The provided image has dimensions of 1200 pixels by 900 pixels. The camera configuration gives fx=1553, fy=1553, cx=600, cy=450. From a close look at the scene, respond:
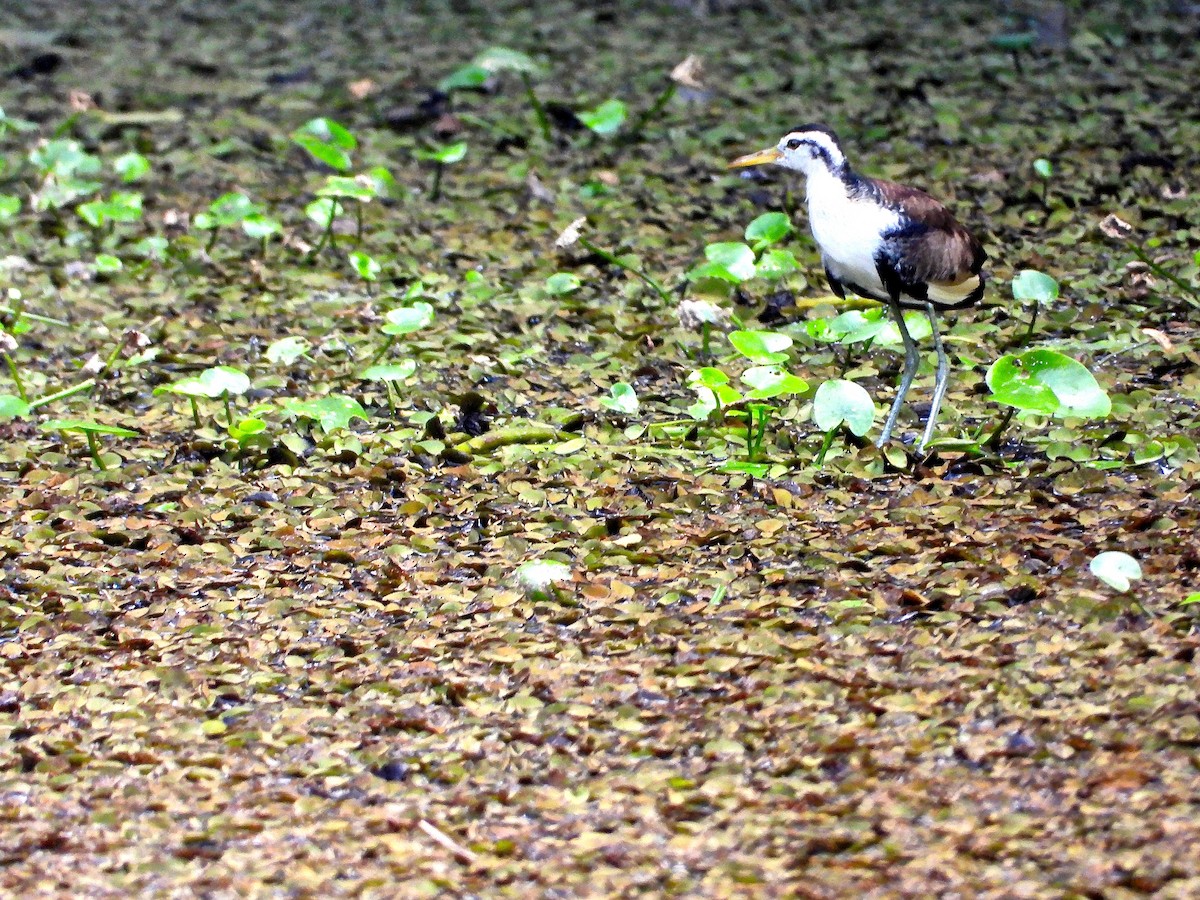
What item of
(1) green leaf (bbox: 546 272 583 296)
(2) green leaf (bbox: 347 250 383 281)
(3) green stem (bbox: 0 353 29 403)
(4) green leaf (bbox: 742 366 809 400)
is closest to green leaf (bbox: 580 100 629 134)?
(1) green leaf (bbox: 546 272 583 296)

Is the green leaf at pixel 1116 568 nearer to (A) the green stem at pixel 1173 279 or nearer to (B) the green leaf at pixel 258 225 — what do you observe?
(A) the green stem at pixel 1173 279

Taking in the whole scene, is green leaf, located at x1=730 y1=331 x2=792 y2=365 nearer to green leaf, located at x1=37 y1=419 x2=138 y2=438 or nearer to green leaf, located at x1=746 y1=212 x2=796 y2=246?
green leaf, located at x1=746 y1=212 x2=796 y2=246

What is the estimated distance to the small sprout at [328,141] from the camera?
175 inches

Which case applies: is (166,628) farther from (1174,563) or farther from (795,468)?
(1174,563)


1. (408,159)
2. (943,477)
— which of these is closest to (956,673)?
(943,477)

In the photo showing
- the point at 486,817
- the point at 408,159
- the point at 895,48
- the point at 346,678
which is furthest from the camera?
the point at 895,48

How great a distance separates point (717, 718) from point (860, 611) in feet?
1.43

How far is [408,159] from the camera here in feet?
17.0

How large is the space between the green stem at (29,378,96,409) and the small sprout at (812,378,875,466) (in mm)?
1784

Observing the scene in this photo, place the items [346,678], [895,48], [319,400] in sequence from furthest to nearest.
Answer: [895,48]
[319,400]
[346,678]

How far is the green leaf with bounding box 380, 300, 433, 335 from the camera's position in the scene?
12.6ft

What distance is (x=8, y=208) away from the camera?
15.9 ft

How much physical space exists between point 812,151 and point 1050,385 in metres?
0.77

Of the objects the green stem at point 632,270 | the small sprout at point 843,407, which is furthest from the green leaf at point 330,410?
the small sprout at point 843,407
